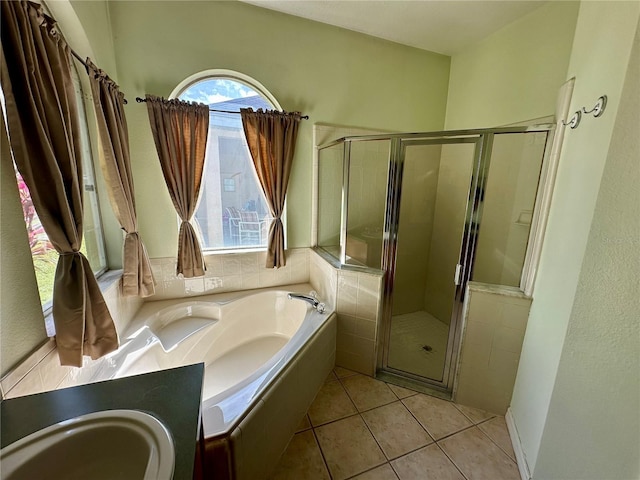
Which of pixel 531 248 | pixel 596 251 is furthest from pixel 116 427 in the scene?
pixel 531 248

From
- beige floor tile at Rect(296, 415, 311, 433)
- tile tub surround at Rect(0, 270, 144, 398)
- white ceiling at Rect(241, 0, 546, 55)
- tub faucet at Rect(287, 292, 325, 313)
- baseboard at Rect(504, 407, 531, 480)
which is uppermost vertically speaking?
white ceiling at Rect(241, 0, 546, 55)

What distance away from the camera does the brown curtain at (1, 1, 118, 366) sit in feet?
2.90

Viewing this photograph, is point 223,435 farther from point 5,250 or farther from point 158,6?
point 158,6

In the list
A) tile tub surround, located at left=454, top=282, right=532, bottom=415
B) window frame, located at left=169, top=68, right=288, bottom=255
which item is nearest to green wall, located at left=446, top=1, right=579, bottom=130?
→ tile tub surround, located at left=454, top=282, right=532, bottom=415

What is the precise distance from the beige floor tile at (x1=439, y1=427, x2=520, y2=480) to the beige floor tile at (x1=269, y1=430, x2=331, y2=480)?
721 millimetres

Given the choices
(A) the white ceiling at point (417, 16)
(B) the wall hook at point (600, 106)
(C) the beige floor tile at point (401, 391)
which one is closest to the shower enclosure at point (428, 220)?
(C) the beige floor tile at point (401, 391)

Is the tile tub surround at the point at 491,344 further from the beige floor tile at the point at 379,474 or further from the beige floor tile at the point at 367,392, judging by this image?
the beige floor tile at the point at 379,474

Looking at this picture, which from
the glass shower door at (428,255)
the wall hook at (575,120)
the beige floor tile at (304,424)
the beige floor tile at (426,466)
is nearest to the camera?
the wall hook at (575,120)

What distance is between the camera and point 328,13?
196 cm

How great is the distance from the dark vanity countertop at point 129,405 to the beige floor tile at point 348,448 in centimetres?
101

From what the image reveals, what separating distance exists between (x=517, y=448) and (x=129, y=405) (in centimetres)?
190

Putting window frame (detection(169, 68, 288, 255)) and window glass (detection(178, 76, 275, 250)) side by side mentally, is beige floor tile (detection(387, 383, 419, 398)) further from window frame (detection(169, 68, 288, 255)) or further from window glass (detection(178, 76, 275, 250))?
window glass (detection(178, 76, 275, 250))

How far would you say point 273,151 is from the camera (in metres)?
2.16

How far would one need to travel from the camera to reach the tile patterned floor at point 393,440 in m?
1.33
